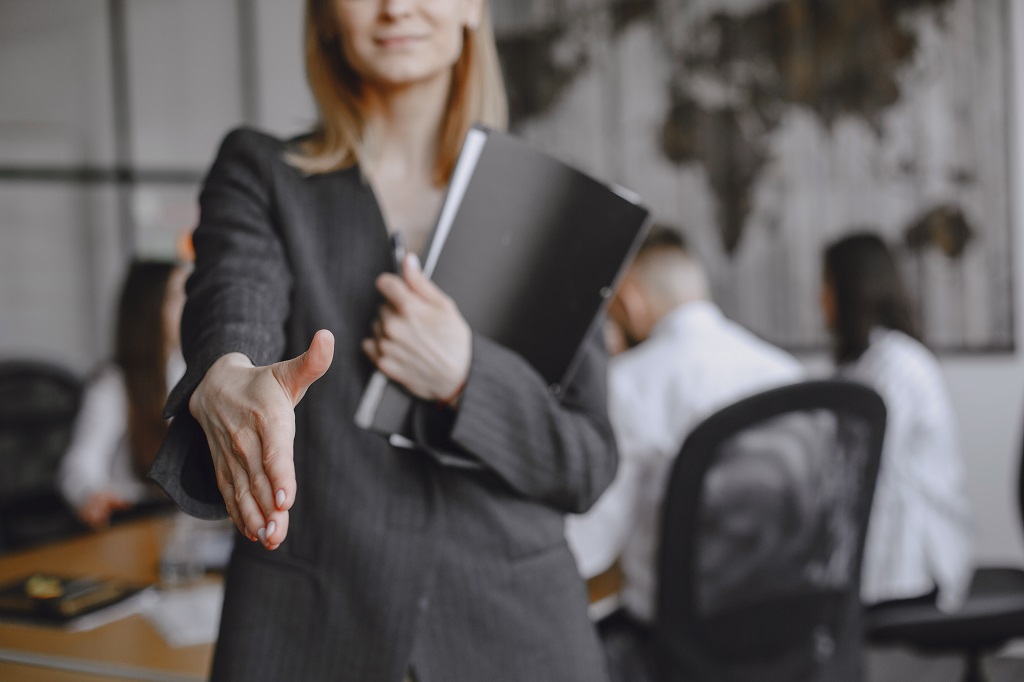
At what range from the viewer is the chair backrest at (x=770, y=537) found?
1354 millimetres

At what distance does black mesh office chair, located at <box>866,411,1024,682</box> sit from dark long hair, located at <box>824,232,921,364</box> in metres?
0.64

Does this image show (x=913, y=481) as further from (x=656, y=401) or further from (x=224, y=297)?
(x=224, y=297)

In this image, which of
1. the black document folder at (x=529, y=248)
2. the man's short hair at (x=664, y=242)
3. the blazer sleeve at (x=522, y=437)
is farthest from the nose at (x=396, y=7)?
the man's short hair at (x=664, y=242)

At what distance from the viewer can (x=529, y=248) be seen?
2.66ft

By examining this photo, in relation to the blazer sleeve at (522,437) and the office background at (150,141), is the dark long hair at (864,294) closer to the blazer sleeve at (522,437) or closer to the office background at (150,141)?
the office background at (150,141)

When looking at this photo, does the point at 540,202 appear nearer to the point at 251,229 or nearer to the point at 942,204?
the point at 251,229

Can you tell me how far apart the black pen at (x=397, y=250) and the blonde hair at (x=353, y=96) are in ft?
0.25

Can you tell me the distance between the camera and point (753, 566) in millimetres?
→ 1434

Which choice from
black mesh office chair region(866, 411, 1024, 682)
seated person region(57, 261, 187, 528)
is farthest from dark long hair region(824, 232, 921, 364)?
seated person region(57, 261, 187, 528)

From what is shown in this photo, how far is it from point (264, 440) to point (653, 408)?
1.61m

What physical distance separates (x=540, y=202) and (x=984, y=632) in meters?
1.92

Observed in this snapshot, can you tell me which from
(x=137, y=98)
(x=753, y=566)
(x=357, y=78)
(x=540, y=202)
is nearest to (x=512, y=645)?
(x=540, y=202)

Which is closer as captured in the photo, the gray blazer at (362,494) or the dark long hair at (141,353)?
the gray blazer at (362,494)

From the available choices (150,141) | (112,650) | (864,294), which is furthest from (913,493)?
(150,141)
